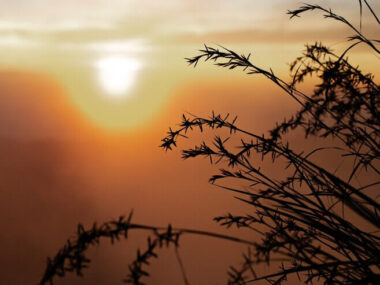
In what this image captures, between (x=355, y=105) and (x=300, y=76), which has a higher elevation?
(x=300, y=76)

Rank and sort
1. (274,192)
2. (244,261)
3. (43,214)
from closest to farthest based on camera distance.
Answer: (244,261), (274,192), (43,214)

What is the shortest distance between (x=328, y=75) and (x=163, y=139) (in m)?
0.59

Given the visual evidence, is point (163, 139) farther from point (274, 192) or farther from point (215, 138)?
point (274, 192)

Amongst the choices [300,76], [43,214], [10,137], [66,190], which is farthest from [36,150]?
[300,76]

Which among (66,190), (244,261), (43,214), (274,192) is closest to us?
(244,261)

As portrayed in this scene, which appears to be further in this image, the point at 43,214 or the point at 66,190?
the point at 43,214

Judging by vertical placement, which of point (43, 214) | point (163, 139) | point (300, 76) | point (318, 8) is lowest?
point (163, 139)

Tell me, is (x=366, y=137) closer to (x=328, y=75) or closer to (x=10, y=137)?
(x=328, y=75)

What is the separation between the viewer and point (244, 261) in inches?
49.8

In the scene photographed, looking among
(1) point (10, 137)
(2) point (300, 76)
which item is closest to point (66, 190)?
(1) point (10, 137)

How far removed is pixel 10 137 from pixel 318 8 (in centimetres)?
5133

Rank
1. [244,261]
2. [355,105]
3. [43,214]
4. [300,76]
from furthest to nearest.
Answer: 1. [43,214]
2. [300,76]
3. [355,105]
4. [244,261]

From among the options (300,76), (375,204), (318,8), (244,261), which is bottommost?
(244,261)

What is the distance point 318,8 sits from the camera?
185cm
